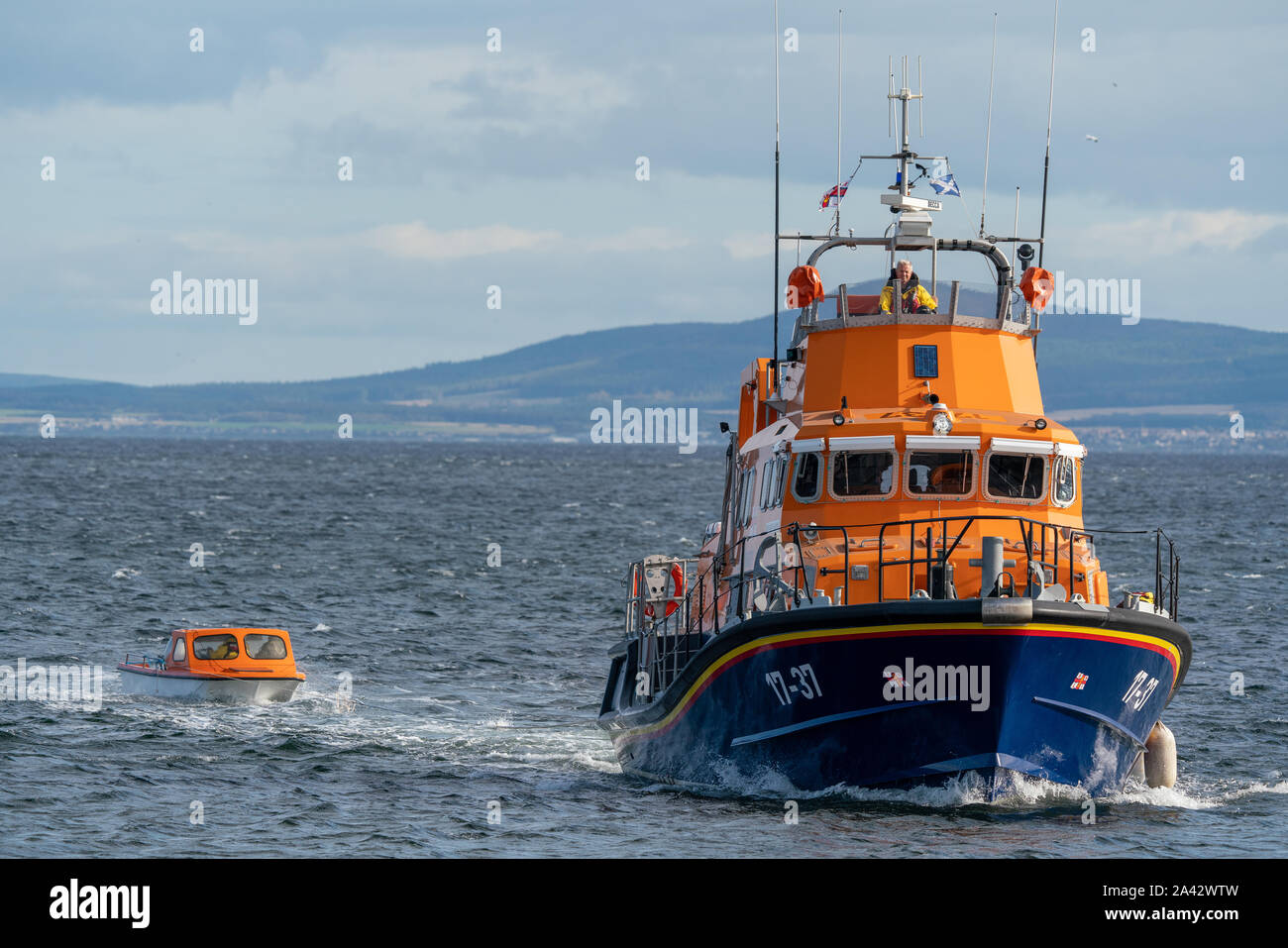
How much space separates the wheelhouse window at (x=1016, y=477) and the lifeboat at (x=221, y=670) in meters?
15.6

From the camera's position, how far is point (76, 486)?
121 meters

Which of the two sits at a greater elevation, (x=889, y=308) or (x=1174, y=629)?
(x=889, y=308)

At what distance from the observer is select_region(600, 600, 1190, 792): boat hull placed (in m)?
18.6

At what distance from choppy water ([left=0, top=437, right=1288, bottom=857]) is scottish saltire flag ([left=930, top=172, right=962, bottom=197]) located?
Result: 7.74 metres

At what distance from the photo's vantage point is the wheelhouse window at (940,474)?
69.7 feet

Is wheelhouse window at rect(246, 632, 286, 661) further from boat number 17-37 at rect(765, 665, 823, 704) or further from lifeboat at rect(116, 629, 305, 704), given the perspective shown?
boat number 17-37 at rect(765, 665, 823, 704)

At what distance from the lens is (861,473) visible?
70.0 ft

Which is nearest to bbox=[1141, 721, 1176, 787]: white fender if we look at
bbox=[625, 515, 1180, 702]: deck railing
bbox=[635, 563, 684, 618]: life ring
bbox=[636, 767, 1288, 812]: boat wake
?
bbox=[636, 767, 1288, 812]: boat wake

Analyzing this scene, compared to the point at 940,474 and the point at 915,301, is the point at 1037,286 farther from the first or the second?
the point at 940,474

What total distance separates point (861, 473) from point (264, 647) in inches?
613
